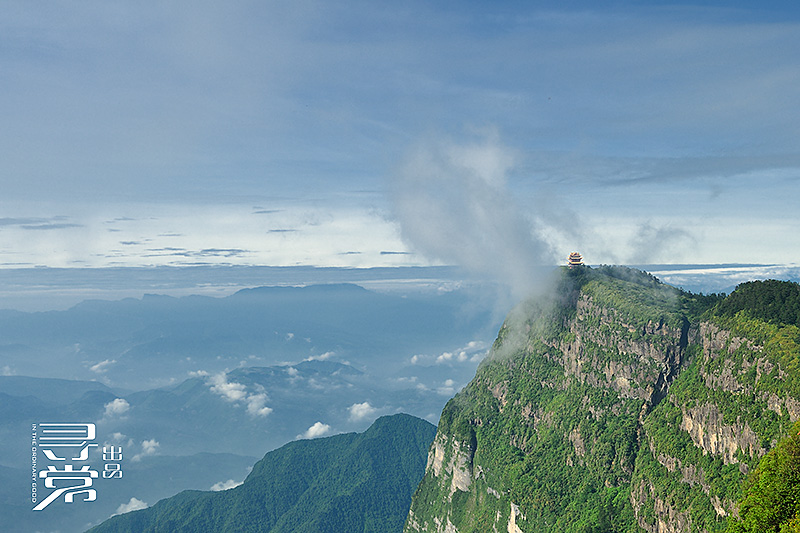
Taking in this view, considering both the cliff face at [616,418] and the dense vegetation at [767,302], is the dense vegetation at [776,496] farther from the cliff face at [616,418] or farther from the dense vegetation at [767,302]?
the dense vegetation at [767,302]

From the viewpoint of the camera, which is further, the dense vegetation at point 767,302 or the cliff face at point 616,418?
the dense vegetation at point 767,302

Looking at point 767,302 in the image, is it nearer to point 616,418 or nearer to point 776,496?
point 616,418

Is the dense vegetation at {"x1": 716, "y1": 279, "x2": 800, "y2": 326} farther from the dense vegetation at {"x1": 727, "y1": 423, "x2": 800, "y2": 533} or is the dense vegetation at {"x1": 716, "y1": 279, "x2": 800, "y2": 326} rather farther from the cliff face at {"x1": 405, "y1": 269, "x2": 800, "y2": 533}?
the dense vegetation at {"x1": 727, "y1": 423, "x2": 800, "y2": 533}

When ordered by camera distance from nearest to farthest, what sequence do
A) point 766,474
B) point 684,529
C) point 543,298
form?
1. point 766,474
2. point 684,529
3. point 543,298

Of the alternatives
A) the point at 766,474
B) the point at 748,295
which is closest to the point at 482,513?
the point at 748,295

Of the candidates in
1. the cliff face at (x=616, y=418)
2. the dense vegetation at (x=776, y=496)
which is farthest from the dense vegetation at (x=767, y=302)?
the dense vegetation at (x=776, y=496)

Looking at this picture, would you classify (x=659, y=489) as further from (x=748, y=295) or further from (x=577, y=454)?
(x=748, y=295)

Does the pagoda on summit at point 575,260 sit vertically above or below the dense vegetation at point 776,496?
above

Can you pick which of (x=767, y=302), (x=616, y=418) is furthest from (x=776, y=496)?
(x=616, y=418)
